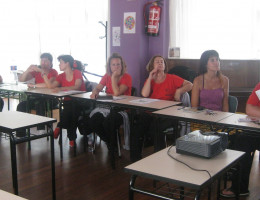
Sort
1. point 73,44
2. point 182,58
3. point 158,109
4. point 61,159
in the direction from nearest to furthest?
point 158,109 < point 61,159 < point 182,58 < point 73,44

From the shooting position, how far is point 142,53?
4.93 metres

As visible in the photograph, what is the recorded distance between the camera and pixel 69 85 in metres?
4.46

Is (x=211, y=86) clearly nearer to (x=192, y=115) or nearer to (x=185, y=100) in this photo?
(x=185, y=100)

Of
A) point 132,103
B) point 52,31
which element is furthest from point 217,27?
point 52,31

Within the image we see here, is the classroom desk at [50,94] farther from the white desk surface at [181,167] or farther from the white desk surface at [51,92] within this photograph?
the white desk surface at [181,167]

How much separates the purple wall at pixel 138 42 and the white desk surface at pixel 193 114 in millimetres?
1971

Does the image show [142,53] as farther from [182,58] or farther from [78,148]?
[78,148]

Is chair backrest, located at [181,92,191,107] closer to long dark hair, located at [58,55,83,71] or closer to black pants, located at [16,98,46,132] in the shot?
long dark hair, located at [58,55,83,71]

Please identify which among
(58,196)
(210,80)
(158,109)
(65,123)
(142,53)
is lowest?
(58,196)

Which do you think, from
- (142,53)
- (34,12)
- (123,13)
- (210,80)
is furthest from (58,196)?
(34,12)

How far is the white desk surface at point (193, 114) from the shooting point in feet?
8.88

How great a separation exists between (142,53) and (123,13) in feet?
2.28

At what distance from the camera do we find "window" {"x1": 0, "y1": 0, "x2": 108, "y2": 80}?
6.38 meters

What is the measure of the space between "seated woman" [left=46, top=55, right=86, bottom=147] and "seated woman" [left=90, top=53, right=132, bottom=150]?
0.30 m
